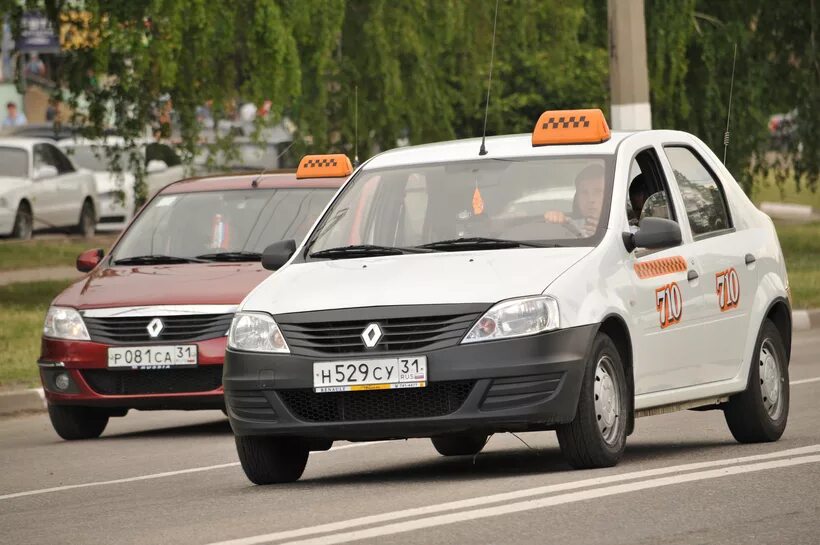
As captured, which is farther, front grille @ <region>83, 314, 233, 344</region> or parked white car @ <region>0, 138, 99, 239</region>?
parked white car @ <region>0, 138, 99, 239</region>

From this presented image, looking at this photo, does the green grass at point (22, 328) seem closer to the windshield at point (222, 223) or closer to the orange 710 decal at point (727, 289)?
the windshield at point (222, 223)

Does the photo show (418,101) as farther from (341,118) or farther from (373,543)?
(373,543)

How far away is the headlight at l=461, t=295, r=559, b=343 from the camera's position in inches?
349

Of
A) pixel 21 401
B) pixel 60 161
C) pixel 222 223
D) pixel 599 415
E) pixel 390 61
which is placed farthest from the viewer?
pixel 60 161

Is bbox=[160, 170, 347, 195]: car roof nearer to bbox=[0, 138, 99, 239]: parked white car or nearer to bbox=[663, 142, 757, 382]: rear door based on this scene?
bbox=[663, 142, 757, 382]: rear door

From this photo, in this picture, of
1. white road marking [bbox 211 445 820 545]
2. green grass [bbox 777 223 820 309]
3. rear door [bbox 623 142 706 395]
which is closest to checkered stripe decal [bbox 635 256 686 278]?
rear door [bbox 623 142 706 395]

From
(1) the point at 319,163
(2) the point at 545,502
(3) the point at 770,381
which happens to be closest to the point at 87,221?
(1) the point at 319,163

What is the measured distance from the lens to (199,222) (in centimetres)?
1420

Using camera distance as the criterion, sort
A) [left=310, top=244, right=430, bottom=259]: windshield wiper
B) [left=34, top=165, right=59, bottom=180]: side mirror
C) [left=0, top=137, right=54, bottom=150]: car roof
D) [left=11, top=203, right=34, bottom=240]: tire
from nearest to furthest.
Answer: [left=310, top=244, right=430, bottom=259]: windshield wiper → [left=11, top=203, right=34, bottom=240]: tire → [left=34, top=165, right=59, bottom=180]: side mirror → [left=0, top=137, right=54, bottom=150]: car roof

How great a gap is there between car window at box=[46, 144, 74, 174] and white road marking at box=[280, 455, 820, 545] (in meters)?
27.0

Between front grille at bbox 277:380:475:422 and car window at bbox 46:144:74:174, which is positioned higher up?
front grille at bbox 277:380:475:422

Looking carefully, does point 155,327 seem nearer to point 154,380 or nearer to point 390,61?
point 154,380

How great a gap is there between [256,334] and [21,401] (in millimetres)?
6773

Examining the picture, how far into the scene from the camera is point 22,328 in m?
20.1
